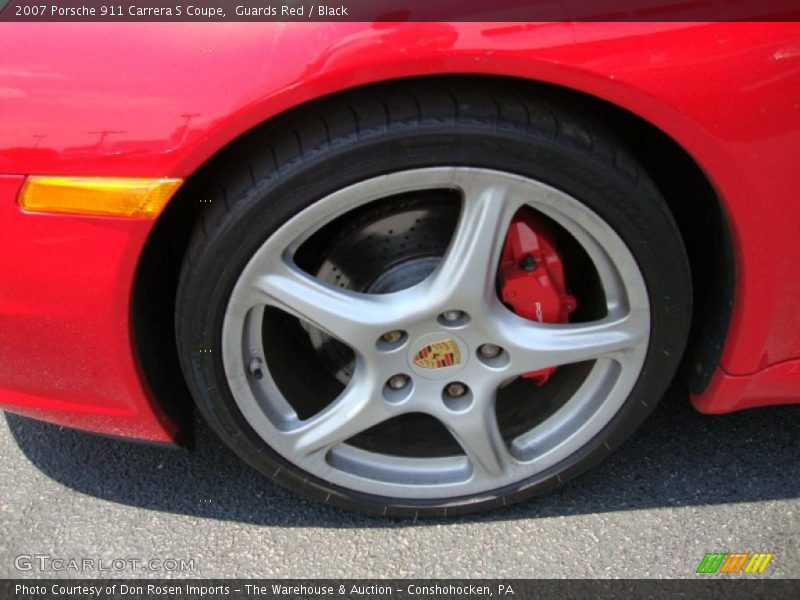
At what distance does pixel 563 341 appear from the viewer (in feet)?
5.56

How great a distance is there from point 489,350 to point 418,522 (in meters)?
0.47

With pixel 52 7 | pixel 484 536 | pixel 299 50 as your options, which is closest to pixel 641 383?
pixel 484 536

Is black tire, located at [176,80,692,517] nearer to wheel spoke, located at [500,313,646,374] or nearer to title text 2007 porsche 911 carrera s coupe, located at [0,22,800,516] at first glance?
title text 2007 porsche 911 carrera s coupe, located at [0,22,800,516]

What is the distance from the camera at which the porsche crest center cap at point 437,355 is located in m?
1.66

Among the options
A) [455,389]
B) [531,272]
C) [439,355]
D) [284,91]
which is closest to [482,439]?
[455,389]

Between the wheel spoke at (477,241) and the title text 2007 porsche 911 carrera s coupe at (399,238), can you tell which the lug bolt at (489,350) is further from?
the wheel spoke at (477,241)

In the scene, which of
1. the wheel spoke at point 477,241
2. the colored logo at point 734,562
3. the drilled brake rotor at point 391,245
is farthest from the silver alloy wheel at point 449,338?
the colored logo at point 734,562

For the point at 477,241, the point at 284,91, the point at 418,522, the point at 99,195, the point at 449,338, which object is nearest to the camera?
the point at 284,91

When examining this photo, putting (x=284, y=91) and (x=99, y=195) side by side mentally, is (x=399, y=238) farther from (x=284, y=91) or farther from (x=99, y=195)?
(x=99, y=195)

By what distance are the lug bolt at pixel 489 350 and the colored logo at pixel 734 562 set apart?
24.7 inches

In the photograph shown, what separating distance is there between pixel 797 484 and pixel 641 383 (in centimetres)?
51

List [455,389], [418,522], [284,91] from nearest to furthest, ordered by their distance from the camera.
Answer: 1. [284,91]
2. [455,389]
3. [418,522]

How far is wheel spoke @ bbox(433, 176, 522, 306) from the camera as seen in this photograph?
58.9 inches

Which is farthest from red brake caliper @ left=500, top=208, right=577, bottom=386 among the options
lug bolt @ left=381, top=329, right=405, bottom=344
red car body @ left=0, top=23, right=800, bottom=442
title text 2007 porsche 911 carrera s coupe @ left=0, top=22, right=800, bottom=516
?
red car body @ left=0, top=23, right=800, bottom=442
